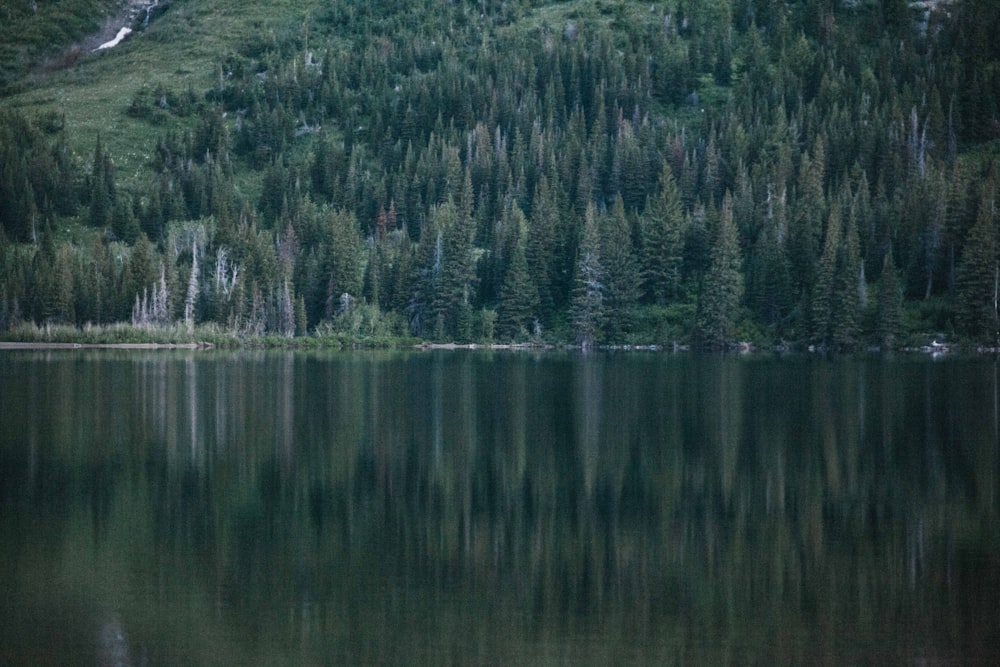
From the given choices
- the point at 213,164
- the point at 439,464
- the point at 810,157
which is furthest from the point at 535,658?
the point at 213,164

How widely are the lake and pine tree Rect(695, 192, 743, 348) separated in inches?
2707

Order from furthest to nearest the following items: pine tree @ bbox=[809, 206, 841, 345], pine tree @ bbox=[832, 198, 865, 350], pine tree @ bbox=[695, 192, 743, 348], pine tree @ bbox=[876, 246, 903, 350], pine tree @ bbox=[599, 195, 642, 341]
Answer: pine tree @ bbox=[599, 195, 642, 341] < pine tree @ bbox=[695, 192, 743, 348] < pine tree @ bbox=[809, 206, 841, 345] < pine tree @ bbox=[832, 198, 865, 350] < pine tree @ bbox=[876, 246, 903, 350]

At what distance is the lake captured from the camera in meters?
20.7

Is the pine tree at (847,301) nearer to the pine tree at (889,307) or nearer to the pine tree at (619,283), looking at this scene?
the pine tree at (889,307)

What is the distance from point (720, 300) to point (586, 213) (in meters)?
25.6

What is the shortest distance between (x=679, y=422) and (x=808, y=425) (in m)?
4.85

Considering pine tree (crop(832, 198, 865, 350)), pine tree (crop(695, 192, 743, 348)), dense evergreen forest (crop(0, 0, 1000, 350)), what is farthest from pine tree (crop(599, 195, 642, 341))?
pine tree (crop(832, 198, 865, 350))

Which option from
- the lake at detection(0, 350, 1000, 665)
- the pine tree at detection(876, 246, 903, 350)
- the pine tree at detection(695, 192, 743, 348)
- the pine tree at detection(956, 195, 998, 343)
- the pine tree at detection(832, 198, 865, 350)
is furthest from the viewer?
the pine tree at detection(695, 192, 743, 348)

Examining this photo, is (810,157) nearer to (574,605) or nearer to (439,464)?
(439,464)

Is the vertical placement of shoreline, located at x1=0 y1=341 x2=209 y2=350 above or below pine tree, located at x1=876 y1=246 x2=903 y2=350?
below

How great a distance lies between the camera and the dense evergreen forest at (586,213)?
126562 millimetres

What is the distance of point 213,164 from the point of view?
184000mm

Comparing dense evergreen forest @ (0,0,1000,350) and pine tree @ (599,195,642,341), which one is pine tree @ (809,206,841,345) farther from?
pine tree @ (599,195,642,341)

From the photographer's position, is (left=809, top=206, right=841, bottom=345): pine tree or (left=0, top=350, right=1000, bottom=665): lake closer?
(left=0, top=350, right=1000, bottom=665): lake
